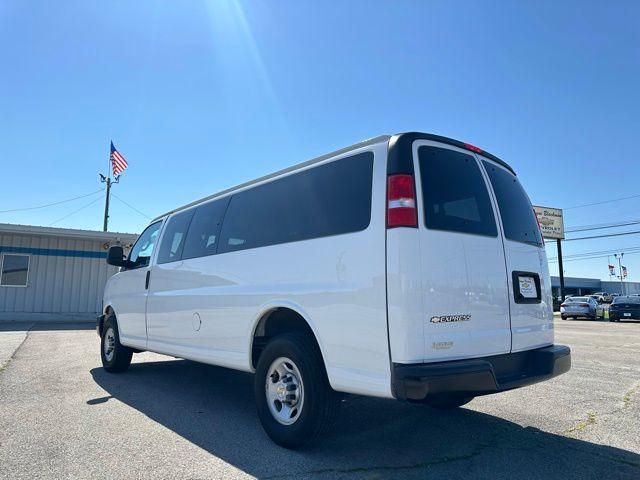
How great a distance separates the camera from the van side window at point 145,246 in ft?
21.3

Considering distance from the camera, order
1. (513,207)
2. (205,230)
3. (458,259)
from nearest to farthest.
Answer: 1. (458,259)
2. (513,207)
3. (205,230)

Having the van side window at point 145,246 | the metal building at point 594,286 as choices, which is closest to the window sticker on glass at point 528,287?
the van side window at point 145,246

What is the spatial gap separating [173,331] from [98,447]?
187 cm

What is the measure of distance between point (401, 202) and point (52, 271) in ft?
60.2

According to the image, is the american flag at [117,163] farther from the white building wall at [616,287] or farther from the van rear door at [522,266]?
the white building wall at [616,287]

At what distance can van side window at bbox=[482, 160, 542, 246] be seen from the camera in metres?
3.82

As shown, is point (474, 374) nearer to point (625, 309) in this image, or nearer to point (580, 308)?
point (625, 309)

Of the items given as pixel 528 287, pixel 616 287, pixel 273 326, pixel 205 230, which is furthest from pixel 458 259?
pixel 616 287

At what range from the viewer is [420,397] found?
279 cm

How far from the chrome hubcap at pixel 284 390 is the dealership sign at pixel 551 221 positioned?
45.9 m

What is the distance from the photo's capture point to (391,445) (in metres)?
3.72

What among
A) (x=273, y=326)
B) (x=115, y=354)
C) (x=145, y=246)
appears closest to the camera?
(x=273, y=326)

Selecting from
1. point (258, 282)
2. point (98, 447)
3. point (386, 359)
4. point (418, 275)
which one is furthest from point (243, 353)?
point (418, 275)

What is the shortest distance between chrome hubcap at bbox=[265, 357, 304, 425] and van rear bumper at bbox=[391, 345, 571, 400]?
3.18 feet
